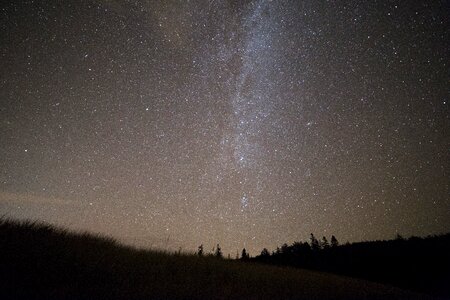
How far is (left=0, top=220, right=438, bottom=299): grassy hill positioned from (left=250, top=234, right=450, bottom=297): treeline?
1142 inches

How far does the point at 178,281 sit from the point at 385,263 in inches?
2092

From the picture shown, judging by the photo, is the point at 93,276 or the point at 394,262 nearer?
the point at 93,276

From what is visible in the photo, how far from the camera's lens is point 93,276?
5.23 m

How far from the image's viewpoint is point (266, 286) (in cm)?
784

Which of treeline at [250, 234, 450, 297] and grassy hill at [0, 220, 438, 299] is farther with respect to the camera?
treeline at [250, 234, 450, 297]

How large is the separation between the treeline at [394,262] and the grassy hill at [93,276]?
29.0 metres

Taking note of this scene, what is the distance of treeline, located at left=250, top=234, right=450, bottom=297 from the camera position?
1511 inches

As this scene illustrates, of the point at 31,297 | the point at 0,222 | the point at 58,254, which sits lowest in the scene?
the point at 31,297

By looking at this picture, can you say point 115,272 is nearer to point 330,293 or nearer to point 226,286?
point 226,286

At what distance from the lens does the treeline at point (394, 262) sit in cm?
3838

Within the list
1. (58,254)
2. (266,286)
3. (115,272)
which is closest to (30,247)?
(58,254)

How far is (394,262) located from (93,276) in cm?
5538

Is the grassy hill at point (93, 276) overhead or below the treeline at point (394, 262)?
below

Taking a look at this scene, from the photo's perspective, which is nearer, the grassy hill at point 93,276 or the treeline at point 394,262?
the grassy hill at point 93,276
